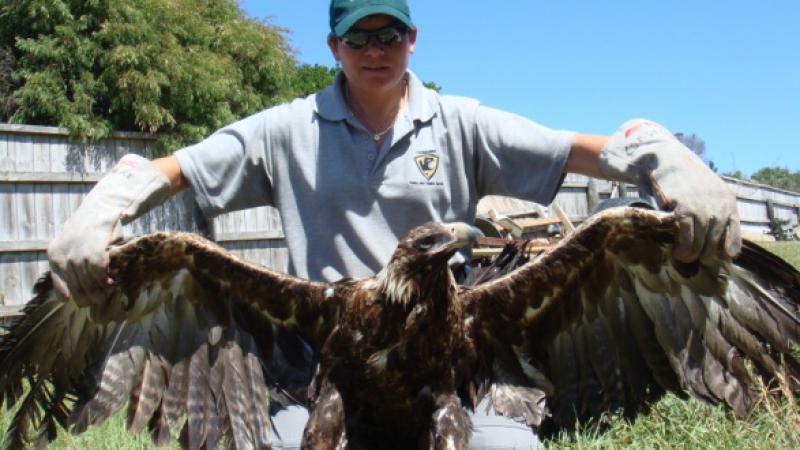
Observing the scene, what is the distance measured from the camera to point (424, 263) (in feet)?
13.1

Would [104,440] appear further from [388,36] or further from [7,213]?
[7,213]

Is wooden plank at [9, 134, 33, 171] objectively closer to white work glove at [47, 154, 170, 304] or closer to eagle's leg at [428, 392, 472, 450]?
white work glove at [47, 154, 170, 304]

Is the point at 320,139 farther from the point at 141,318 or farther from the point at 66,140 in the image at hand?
the point at 66,140

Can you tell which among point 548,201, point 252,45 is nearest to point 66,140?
point 252,45

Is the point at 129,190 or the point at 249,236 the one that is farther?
the point at 249,236

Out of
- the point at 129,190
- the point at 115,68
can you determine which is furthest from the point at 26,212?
the point at 129,190

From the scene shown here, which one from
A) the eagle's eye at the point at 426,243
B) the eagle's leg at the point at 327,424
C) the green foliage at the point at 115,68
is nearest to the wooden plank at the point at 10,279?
the green foliage at the point at 115,68

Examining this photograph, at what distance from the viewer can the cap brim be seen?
4.29 metres

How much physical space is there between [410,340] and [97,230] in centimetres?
150

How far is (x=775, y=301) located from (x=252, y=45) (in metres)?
15.1

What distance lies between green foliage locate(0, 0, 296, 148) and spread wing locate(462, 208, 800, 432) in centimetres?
1022

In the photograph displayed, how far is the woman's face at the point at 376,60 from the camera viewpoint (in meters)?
4.39

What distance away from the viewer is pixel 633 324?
4270 mm

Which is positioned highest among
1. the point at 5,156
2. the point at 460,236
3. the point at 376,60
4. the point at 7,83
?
the point at 7,83
